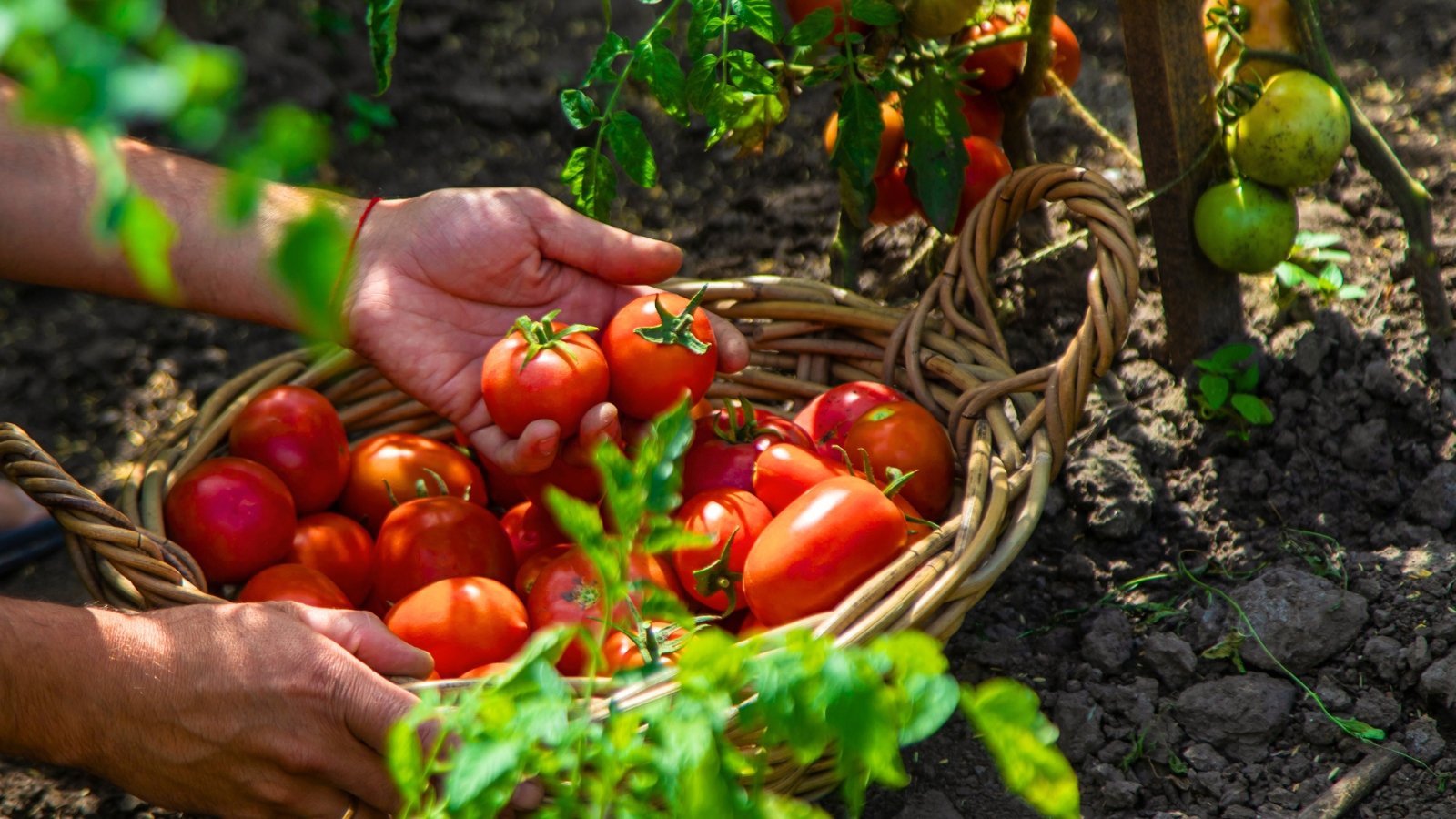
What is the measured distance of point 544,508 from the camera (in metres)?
1.82

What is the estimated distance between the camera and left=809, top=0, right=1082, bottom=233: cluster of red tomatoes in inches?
77.4

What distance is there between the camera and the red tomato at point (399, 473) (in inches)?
73.2

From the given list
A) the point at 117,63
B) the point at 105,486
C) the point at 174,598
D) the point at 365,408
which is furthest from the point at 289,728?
the point at 105,486

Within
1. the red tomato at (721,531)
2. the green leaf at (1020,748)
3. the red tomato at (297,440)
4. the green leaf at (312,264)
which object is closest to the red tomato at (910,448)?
the red tomato at (721,531)

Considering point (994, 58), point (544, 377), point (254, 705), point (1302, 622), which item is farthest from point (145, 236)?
point (994, 58)

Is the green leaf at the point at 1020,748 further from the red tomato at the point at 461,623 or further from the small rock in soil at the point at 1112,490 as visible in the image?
the small rock in soil at the point at 1112,490

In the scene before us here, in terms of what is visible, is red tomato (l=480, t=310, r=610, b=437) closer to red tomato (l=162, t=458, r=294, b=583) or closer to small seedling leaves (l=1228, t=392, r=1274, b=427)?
red tomato (l=162, t=458, r=294, b=583)

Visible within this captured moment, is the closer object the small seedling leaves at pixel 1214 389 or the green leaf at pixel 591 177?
the green leaf at pixel 591 177

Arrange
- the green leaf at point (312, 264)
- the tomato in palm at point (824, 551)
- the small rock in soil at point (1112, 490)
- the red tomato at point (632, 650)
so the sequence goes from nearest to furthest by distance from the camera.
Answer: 1. the green leaf at point (312, 264)
2. the red tomato at point (632, 650)
3. the tomato in palm at point (824, 551)
4. the small rock in soil at point (1112, 490)

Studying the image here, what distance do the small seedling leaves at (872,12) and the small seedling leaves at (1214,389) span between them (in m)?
0.79

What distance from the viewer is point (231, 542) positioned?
5.43ft

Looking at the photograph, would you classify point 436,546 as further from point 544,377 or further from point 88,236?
point 88,236

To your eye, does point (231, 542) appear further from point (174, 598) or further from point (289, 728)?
point (289, 728)

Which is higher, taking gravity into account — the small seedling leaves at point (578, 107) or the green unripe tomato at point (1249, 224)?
the small seedling leaves at point (578, 107)
